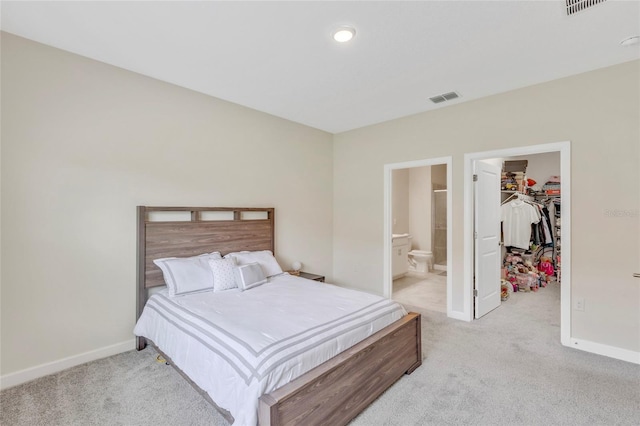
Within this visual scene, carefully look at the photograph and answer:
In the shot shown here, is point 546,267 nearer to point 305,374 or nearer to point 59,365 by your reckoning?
point 305,374

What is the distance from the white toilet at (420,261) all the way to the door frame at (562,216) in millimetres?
2640

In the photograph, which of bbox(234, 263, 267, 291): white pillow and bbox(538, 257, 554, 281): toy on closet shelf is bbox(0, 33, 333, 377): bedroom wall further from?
bbox(538, 257, 554, 281): toy on closet shelf

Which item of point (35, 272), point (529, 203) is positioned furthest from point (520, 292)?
point (35, 272)

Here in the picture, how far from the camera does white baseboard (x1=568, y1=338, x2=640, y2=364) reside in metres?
2.60

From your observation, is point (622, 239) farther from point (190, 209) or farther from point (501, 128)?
point (190, 209)

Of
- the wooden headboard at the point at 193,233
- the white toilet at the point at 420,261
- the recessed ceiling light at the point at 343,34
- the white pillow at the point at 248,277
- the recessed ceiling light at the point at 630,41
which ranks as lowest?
the white toilet at the point at 420,261

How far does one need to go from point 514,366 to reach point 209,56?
12.2ft

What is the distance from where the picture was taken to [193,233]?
10.4ft

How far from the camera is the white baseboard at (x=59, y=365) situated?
224 centimetres

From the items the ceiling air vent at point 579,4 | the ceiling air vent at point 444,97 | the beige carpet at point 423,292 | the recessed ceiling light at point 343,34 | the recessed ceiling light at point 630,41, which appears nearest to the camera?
the ceiling air vent at point 579,4

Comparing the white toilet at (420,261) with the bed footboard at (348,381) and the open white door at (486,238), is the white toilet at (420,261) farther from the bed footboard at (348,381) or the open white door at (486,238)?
the bed footboard at (348,381)

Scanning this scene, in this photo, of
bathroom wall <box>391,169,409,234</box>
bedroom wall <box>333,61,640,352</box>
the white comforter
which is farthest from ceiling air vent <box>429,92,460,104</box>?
bathroom wall <box>391,169,409,234</box>

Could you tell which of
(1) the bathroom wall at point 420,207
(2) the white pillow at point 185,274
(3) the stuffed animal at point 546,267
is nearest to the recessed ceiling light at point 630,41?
(2) the white pillow at point 185,274

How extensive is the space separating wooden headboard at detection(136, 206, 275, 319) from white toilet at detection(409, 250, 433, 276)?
3536 millimetres
